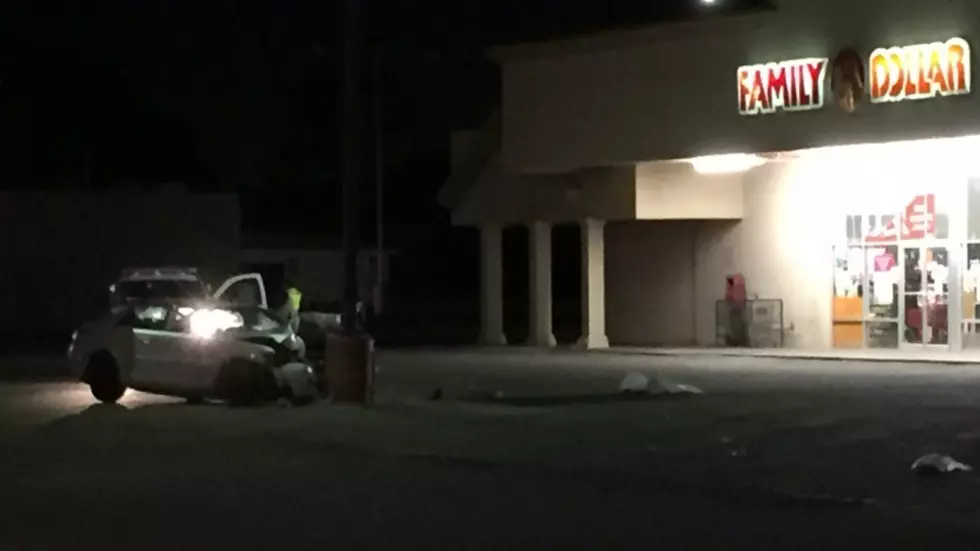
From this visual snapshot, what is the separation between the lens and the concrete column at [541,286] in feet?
132

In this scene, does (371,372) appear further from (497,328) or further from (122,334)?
(497,328)

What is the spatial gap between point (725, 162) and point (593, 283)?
500cm

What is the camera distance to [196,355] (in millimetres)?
22859

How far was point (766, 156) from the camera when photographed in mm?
34094

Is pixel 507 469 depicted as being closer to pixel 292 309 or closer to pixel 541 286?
pixel 292 309

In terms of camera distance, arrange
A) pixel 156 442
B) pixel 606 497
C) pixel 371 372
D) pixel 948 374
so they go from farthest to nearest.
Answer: pixel 948 374 → pixel 371 372 → pixel 156 442 → pixel 606 497

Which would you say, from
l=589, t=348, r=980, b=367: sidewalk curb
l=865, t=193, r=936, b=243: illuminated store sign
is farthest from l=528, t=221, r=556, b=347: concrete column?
l=865, t=193, r=936, b=243: illuminated store sign

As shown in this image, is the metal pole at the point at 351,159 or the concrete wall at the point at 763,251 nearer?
the metal pole at the point at 351,159

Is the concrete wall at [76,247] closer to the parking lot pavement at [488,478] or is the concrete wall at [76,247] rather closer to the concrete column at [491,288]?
the concrete column at [491,288]

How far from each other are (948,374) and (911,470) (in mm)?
13131

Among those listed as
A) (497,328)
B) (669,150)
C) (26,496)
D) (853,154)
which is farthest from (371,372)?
(497,328)

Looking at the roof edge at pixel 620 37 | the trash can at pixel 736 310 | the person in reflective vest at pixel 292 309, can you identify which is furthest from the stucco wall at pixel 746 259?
the person in reflective vest at pixel 292 309

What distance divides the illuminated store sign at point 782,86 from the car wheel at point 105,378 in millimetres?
14319

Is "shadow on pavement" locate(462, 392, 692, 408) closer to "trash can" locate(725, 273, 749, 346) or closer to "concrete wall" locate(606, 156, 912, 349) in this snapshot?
"concrete wall" locate(606, 156, 912, 349)
